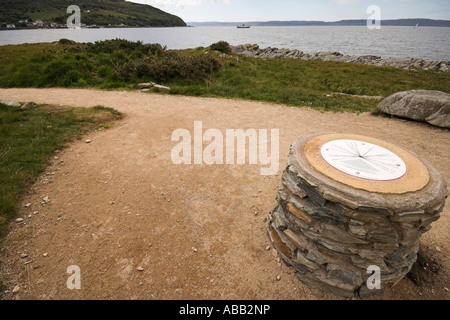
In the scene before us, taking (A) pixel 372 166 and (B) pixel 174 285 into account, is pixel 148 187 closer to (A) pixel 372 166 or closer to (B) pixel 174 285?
(B) pixel 174 285

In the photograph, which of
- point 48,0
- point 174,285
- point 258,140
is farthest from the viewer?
point 48,0

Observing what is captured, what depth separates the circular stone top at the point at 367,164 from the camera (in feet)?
9.53

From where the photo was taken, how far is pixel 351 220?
2.71 m

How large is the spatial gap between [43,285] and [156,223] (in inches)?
75.0

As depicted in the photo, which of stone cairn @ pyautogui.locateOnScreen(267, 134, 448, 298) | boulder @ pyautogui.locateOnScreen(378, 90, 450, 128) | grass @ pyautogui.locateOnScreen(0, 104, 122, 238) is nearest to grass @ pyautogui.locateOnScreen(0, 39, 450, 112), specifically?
boulder @ pyautogui.locateOnScreen(378, 90, 450, 128)

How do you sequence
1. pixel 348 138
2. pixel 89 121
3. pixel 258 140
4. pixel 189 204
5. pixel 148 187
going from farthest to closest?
pixel 89 121 < pixel 258 140 < pixel 148 187 < pixel 189 204 < pixel 348 138

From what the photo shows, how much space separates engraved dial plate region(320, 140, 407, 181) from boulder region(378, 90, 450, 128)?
25.1ft

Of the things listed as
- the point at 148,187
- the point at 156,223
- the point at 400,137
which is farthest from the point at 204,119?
the point at 400,137

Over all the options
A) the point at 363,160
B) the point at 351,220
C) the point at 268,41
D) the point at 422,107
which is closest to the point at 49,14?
the point at 268,41

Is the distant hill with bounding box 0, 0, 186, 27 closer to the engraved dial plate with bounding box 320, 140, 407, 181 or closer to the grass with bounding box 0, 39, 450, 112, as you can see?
the grass with bounding box 0, 39, 450, 112

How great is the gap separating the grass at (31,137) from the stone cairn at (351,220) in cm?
551

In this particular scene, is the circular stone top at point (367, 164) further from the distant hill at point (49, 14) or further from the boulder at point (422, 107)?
the distant hill at point (49, 14)

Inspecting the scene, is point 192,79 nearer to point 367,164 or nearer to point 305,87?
point 305,87
